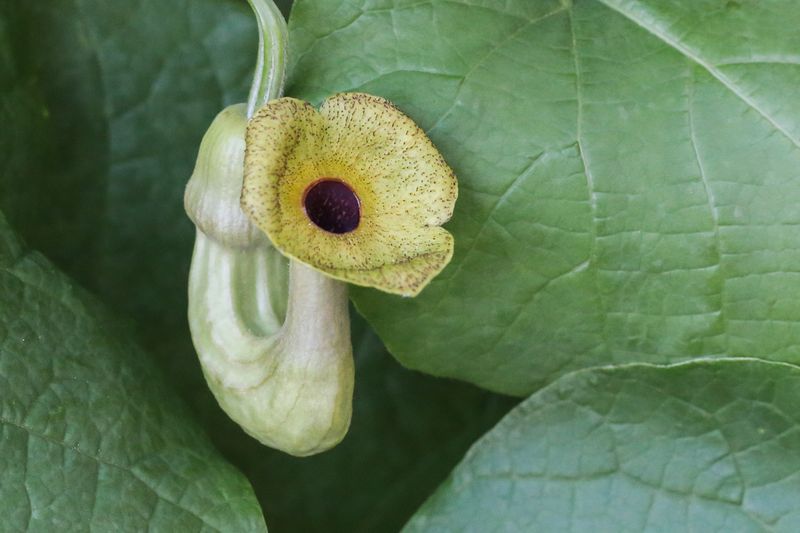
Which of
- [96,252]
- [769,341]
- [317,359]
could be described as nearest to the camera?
[317,359]

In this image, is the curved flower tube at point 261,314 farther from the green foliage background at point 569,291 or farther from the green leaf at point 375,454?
the green leaf at point 375,454

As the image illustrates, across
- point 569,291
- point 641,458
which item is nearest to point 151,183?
point 569,291

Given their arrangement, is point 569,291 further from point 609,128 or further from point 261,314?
point 261,314

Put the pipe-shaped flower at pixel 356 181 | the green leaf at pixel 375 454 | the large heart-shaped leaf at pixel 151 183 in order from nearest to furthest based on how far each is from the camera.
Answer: the pipe-shaped flower at pixel 356 181 < the large heart-shaped leaf at pixel 151 183 < the green leaf at pixel 375 454

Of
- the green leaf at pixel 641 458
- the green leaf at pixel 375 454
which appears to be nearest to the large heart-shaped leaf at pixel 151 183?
the green leaf at pixel 375 454

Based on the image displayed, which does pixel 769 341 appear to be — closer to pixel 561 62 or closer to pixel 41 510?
pixel 561 62

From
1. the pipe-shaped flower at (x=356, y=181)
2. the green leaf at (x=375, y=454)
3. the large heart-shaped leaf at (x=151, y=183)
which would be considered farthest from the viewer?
the green leaf at (x=375, y=454)

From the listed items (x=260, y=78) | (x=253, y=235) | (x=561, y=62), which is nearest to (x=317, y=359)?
(x=253, y=235)
